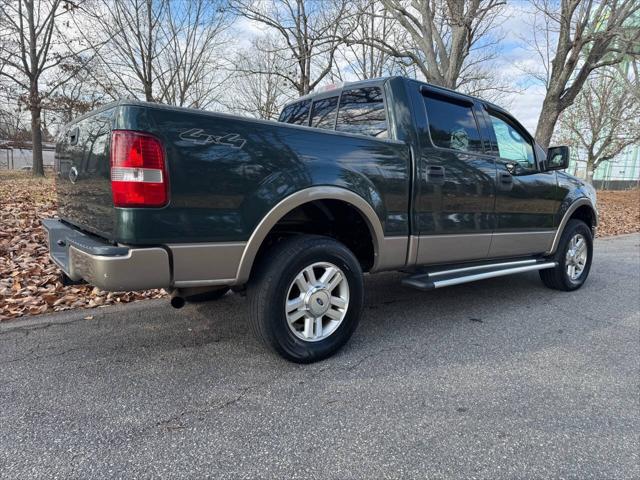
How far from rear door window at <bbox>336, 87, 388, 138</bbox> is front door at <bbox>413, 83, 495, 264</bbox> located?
1.00 feet

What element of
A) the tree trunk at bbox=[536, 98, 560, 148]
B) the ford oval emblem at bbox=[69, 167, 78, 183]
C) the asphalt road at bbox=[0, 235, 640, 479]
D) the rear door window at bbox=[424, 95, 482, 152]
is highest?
the tree trunk at bbox=[536, 98, 560, 148]

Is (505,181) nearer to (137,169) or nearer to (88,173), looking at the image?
(137,169)

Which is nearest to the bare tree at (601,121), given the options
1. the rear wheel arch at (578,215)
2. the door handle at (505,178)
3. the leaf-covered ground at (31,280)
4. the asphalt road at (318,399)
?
the rear wheel arch at (578,215)

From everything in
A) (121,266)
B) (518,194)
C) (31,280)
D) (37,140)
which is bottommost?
(31,280)

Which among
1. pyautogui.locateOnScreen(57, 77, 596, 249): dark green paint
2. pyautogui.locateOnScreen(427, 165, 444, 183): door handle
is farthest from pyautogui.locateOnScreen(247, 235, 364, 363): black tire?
pyautogui.locateOnScreen(427, 165, 444, 183): door handle

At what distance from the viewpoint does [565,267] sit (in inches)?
197

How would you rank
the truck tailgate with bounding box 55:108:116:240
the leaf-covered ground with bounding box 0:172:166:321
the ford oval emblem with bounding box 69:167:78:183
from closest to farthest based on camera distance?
1. the truck tailgate with bounding box 55:108:116:240
2. the ford oval emblem with bounding box 69:167:78:183
3. the leaf-covered ground with bounding box 0:172:166:321

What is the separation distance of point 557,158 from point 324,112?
8.74 ft

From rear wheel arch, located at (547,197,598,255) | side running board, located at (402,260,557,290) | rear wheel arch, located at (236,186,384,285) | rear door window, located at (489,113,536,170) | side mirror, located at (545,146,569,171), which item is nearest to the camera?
rear wheel arch, located at (236,186,384,285)

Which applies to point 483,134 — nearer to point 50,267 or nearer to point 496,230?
point 496,230

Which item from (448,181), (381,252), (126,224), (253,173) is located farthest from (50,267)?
(448,181)

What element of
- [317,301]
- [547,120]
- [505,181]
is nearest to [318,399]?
[317,301]

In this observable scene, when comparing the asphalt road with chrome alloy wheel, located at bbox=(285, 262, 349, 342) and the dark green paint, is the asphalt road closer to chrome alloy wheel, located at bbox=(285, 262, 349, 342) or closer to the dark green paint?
chrome alloy wheel, located at bbox=(285, 262, 349, 342)

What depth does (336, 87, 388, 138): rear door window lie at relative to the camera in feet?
11.5
